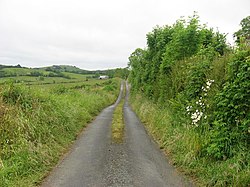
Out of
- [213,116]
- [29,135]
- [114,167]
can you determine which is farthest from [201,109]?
[29,135]

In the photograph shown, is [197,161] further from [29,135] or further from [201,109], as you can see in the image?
[29,135]

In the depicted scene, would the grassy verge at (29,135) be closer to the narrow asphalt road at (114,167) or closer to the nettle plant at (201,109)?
the narrow asphalt road at (114,167)

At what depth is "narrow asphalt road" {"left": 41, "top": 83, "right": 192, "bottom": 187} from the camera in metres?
5.64

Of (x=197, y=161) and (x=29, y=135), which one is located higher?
(x=29, y=135)

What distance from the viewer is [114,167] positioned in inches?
253

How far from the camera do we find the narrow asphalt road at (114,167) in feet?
18.5

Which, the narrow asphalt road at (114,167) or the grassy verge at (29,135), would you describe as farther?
the grassy verge at (29,135)

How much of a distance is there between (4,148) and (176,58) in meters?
9.75

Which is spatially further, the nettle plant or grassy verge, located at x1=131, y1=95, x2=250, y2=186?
the nettle plant

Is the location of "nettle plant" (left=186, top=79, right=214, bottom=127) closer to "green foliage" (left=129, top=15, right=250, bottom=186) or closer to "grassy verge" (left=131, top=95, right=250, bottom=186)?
"green foliage" (left=129, top=15, right=250, bottom=186)

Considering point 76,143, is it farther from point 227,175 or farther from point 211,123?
point 227,175

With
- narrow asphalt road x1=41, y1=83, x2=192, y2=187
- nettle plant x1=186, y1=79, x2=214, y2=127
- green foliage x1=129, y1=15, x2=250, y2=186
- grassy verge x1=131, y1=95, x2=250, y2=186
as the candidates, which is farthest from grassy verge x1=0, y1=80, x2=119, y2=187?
nettle plant x1=186, y1=79, x2=214, y2=127

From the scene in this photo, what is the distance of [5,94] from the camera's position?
8.66 m

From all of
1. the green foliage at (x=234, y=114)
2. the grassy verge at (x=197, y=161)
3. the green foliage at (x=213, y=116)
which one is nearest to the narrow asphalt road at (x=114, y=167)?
the grassy verge at (x=197, y=161)
